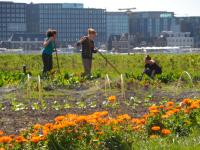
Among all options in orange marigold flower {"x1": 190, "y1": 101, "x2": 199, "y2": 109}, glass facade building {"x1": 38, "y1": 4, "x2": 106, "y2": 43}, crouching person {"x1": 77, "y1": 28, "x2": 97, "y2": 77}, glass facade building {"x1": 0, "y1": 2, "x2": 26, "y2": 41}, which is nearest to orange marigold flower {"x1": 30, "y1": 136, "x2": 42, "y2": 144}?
orange marigold flower {"x1": 190, "y1": 101, "x2": 199, "y2": 109}

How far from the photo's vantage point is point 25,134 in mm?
6219

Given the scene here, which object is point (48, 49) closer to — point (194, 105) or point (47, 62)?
point (47, 62)

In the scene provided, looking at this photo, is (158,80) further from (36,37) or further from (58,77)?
(36,37)

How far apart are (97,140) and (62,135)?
36cm

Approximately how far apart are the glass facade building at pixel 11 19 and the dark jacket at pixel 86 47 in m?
149

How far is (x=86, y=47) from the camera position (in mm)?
16453

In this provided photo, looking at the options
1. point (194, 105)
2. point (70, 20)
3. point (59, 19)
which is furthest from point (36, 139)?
point (70, 20)

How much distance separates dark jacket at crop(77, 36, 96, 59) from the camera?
53.8 feet

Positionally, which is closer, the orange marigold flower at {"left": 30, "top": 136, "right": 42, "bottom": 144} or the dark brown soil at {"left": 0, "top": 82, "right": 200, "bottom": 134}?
the orange marigold flower at {"left": 30, "top": 136, "right": 42, "bottom": 144}

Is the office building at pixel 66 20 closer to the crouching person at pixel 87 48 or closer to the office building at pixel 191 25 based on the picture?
the office building at pixel 191 25

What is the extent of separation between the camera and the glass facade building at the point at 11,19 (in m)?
166

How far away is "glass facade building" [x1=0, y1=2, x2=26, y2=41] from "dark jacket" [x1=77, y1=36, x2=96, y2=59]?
14873 centimetres

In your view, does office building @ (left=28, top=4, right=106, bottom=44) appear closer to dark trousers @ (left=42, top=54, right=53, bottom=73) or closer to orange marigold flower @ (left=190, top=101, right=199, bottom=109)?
dark trousers @ (left=42, top=54, right=53, bottom=73)

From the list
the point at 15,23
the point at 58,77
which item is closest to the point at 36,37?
the point at 15,23
